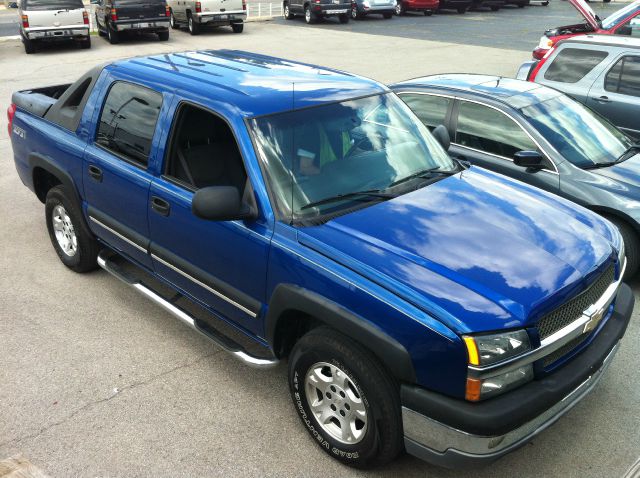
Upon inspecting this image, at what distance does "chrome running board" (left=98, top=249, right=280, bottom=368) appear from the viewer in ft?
12.0

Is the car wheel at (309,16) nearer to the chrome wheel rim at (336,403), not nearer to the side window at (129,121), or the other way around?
the side window at (129,121)

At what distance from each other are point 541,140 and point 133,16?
16195 millimetres

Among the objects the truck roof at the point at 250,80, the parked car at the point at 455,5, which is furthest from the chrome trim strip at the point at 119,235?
the parked car at the point at 455,5

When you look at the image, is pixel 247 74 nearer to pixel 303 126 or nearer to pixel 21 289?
pixel 303 126

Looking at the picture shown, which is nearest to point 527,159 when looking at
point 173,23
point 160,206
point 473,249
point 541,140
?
point 541,140

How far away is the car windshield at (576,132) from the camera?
5.59 meters

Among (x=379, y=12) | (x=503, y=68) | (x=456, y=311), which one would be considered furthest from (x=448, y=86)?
(x=379, y=12)

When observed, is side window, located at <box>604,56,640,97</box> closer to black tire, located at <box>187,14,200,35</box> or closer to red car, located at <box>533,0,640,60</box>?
red car, located at <box>533,0,640,60</box>

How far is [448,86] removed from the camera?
246 inches

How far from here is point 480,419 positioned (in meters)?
2.76

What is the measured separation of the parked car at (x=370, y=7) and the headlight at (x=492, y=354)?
24562mm

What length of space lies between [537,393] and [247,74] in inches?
104

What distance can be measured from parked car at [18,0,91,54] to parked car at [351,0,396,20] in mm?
11336

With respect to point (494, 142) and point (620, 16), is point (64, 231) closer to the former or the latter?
point (494, 142)
